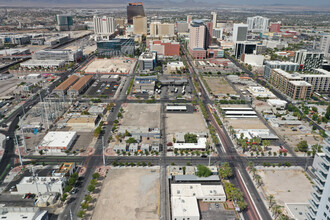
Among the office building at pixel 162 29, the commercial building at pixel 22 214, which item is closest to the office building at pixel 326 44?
the office building at pixel 162 29

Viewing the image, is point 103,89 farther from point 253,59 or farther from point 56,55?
point 253,59

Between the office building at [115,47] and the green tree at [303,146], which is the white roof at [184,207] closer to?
the green tree at [303,146]

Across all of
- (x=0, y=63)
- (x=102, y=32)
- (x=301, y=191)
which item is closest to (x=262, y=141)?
(x=301, y=191)

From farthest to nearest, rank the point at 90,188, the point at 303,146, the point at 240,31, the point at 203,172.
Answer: the point at 240,31 → the point at 303,146 → the point at 203,172 → the point at 90,188

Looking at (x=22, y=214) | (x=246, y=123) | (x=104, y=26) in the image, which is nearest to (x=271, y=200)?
(x=246, y=123)

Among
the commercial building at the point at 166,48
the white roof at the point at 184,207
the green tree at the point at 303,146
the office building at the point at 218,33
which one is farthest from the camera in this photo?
the office building at the point at 218,33

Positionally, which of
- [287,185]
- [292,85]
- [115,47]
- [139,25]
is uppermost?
[139,25]
